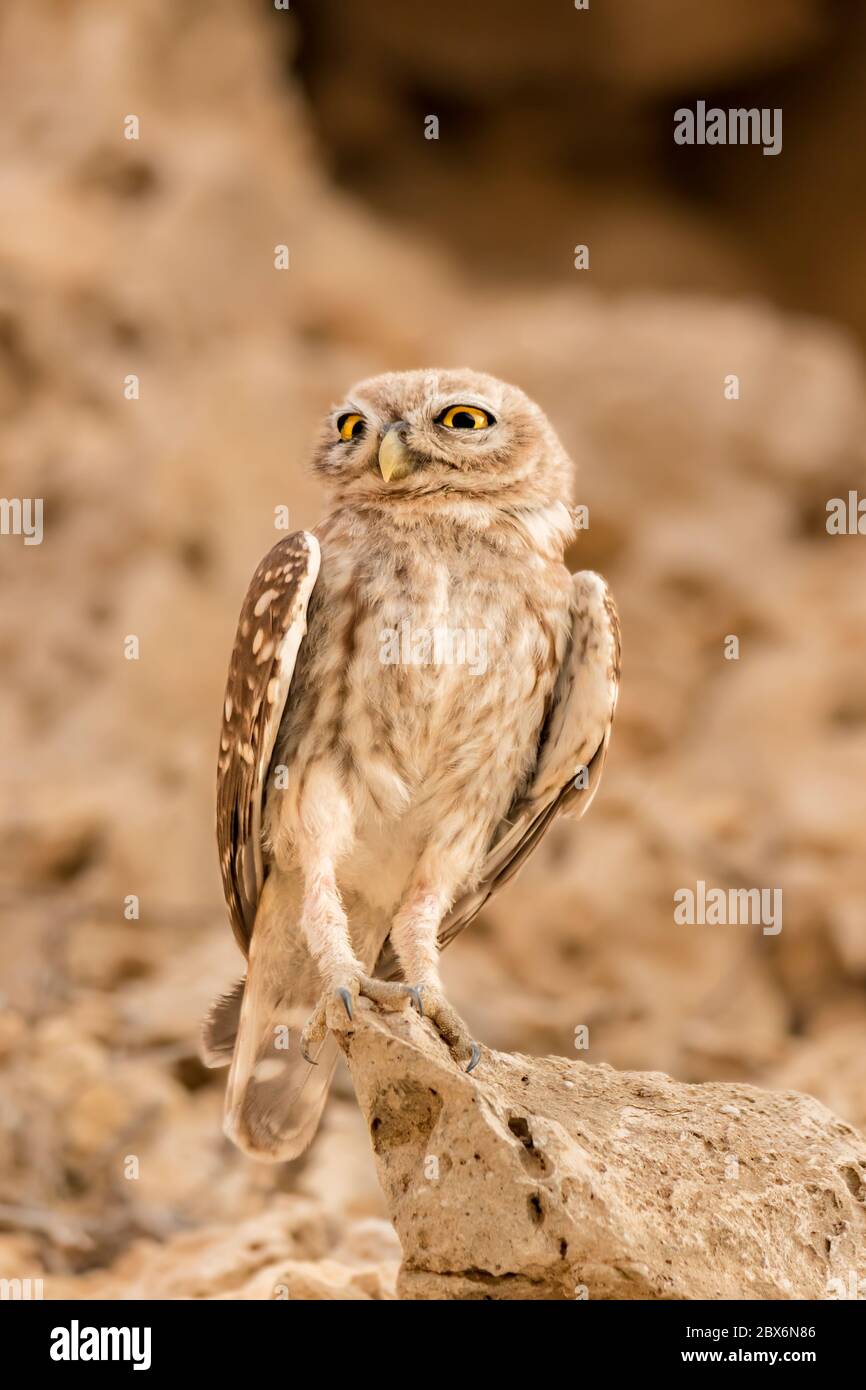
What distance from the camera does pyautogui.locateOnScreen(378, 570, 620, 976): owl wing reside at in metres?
4.06

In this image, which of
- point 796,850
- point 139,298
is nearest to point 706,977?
point 796,850

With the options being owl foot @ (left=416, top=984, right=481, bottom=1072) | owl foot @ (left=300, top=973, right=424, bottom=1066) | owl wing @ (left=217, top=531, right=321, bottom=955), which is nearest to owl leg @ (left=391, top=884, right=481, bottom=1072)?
owl foot @ (left=416, top=984, right=481, bottom=1072)

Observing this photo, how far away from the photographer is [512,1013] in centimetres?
650

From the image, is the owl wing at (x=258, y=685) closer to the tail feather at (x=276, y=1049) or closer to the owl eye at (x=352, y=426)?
the tail feather at (x=276, y=1049)

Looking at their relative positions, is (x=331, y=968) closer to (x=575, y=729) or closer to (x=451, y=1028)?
(x=451, y=1028)

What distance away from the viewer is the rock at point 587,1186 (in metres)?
2.83

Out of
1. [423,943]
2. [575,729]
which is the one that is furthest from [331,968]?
[575,729]

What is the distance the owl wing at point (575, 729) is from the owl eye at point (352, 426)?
0.81 metres

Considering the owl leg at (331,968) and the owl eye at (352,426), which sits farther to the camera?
the owl eye at (352,426)

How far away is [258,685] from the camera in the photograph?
377cm

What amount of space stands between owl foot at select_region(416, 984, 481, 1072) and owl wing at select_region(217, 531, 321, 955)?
0.79m

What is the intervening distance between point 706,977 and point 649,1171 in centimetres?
392

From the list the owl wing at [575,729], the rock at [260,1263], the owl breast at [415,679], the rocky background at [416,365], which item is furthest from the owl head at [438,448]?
the rocky background at [416,365]

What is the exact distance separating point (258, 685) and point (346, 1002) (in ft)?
3.28
